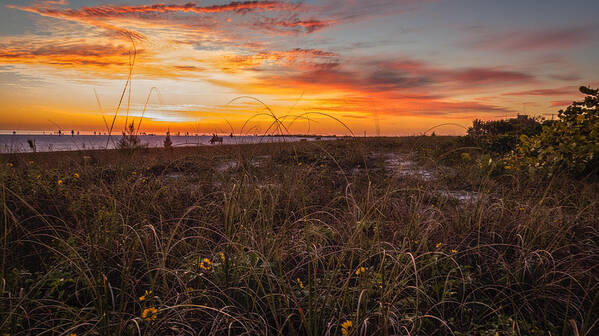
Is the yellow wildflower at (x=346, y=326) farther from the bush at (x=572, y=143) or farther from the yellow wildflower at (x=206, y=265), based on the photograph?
the bush at (x=572, y=143)

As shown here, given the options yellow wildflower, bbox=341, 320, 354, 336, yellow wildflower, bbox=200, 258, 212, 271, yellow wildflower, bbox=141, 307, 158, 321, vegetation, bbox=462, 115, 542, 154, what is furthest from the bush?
yellow wildflower, bbox=141, 307, 158, 321

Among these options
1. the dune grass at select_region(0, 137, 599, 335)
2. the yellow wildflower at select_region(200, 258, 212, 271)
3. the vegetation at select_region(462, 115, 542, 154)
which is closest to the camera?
the dune grass at select_region(0, 137, 599, 335)

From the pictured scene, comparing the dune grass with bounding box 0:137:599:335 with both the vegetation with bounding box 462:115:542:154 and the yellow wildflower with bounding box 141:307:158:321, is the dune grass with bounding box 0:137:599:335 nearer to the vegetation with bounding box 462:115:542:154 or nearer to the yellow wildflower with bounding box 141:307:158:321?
the yellow wildflower with bounding box 141:307:158:321

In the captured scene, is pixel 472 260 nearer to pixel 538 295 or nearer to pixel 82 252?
pixel 538 295

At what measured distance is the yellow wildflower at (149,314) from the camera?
179cm

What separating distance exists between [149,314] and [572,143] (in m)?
7.01

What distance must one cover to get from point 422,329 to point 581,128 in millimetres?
5991

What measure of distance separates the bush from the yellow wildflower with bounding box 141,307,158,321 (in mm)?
6395

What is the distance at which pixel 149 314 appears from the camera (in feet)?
6.31

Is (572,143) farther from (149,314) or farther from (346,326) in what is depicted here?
(149,314)

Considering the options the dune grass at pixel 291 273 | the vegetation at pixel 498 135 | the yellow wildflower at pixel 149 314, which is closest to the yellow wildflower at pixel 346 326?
the dune grass at pixel 291 273

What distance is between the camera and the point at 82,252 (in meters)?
2.82

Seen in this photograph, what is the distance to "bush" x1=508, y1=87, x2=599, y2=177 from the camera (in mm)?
5590

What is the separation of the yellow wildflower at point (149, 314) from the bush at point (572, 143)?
6.40 metres
